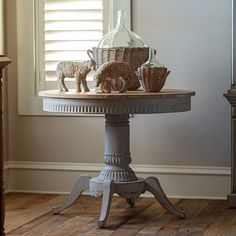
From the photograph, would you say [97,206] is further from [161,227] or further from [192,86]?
[192,86]

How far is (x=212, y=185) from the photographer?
4.36m

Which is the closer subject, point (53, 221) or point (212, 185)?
point (53, 221)

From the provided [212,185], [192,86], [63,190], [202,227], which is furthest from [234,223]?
[63,190]

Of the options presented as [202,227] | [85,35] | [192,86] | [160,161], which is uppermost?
[85,35]

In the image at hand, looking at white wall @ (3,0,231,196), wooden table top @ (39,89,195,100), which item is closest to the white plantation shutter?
white wall @ (3,0,231,196)

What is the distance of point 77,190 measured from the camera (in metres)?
3.93

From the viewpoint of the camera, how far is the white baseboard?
436 centimetres

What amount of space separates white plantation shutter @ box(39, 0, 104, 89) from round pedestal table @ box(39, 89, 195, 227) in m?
0.79

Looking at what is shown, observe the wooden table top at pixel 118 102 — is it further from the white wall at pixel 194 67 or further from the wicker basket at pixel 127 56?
the white wall at pixel 194 67

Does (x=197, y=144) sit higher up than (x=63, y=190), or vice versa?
(x=197, y=144)

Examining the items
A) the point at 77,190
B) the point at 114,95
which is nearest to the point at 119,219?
the point at 77,190

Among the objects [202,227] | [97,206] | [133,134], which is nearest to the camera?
[202,227]

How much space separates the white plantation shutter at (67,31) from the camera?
4473 millimetres

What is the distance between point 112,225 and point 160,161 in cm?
87
